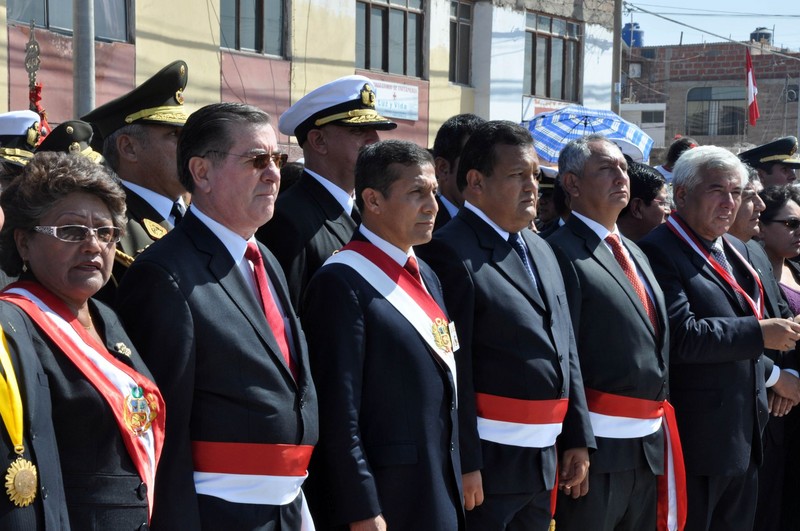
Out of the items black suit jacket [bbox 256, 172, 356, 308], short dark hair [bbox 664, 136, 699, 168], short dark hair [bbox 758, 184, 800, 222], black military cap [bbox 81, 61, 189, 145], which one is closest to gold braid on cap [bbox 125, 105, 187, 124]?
black military cap [bbox 81, 61, 189, 145]

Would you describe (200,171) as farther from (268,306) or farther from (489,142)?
(489,142)

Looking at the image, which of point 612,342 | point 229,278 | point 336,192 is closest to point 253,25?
point 336,192

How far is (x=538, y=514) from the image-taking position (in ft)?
13.5

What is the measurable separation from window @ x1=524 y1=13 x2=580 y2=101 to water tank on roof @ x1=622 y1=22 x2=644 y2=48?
17.8 metres

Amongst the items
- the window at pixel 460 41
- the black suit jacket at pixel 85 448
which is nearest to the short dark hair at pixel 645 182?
the black suit jacket at pixel 85 448

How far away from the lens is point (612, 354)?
4465mm

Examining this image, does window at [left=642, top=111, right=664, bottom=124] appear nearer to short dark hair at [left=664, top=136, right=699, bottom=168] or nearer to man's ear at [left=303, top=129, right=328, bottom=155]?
short dark hair at [left=664, top=136, right=699, bottom=168]

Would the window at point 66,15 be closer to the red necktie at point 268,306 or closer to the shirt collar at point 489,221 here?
the shirt collar at point 489,221

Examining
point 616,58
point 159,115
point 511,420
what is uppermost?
point 616,58

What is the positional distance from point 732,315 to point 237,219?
9.16ft

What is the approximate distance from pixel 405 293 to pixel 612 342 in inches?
47.4

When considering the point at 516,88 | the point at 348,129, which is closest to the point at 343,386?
the point at 348,129

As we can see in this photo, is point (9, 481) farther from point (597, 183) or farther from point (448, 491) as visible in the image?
point (597, 183)

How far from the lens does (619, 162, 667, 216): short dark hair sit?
18.7ft
